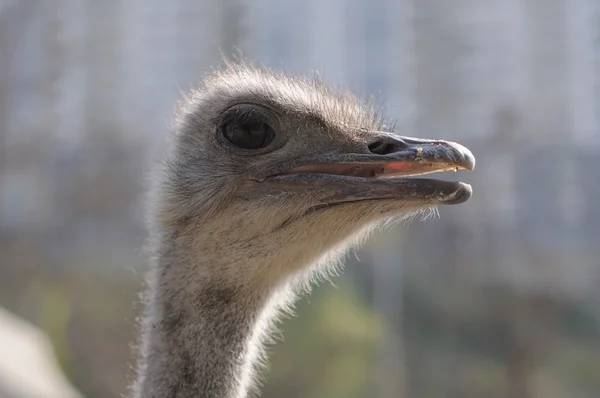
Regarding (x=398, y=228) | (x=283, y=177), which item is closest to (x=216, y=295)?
(x=283, y=177)

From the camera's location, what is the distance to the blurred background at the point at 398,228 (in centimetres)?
502

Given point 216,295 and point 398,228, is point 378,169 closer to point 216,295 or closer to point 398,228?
point 216,295

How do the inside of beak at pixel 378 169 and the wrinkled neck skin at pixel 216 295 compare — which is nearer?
the inside of beak at pixel 378 169

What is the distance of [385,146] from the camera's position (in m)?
1.25

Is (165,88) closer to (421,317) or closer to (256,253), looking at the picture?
(421,317)

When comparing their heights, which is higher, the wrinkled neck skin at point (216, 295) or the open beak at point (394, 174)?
the open beak at point (394, 174)

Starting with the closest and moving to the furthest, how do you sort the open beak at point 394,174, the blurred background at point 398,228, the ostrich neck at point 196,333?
the open beak at point 394,174 < the ostrich neck at point 196,333 < the blurred background at point 398,228

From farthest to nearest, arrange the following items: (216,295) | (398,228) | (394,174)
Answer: (398,228), (216,295), (394,174)

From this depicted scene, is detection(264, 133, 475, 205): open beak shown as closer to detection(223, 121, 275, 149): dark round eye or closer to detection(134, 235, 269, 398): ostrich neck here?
detection(223, 121, 275, 149): dark round eye

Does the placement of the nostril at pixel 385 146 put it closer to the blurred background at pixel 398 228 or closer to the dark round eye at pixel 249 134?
the dark round eye at pixel 249 134

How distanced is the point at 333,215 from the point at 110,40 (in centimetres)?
670

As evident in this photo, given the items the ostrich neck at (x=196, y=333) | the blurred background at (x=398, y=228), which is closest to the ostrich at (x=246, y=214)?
the ostrich neck at (x=196, y=333)

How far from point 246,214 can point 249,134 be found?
0.45 ft

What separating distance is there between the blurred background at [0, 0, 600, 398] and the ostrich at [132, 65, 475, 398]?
3083 millimetres
